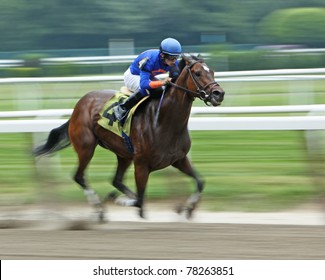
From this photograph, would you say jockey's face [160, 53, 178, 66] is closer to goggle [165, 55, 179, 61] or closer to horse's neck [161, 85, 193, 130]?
goggle [165, 55, 179, 61]

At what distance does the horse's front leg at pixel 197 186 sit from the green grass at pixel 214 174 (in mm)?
446

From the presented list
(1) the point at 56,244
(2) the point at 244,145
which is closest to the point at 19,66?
(2) the point at 244,145

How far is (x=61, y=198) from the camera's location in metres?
7.22

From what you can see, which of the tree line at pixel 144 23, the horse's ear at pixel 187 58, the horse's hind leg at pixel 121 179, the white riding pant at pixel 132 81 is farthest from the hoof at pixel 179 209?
the tree line at pixel 144 23

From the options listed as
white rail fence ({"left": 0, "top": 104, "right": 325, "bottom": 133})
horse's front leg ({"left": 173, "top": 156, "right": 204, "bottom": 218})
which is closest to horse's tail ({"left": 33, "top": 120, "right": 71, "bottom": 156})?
white rail fence ({"left": 0, "top": 104, "right": 325, "bottom": 133})

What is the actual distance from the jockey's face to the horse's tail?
1205 millimetres

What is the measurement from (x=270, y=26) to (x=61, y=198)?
66.7ft

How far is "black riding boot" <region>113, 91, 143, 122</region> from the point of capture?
21.9 feet

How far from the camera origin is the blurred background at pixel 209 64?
736 centimetres

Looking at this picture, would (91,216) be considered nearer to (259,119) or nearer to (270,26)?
(259,119)

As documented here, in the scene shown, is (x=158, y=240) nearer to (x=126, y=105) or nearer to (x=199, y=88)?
(x=199, y=88)

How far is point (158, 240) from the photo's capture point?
570 centimetres

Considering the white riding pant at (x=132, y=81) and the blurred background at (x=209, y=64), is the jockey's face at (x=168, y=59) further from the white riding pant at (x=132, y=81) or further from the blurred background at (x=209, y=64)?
the blurred background at (x=209, y=64)

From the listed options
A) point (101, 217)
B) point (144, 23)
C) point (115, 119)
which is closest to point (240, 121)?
point (115, 119)
